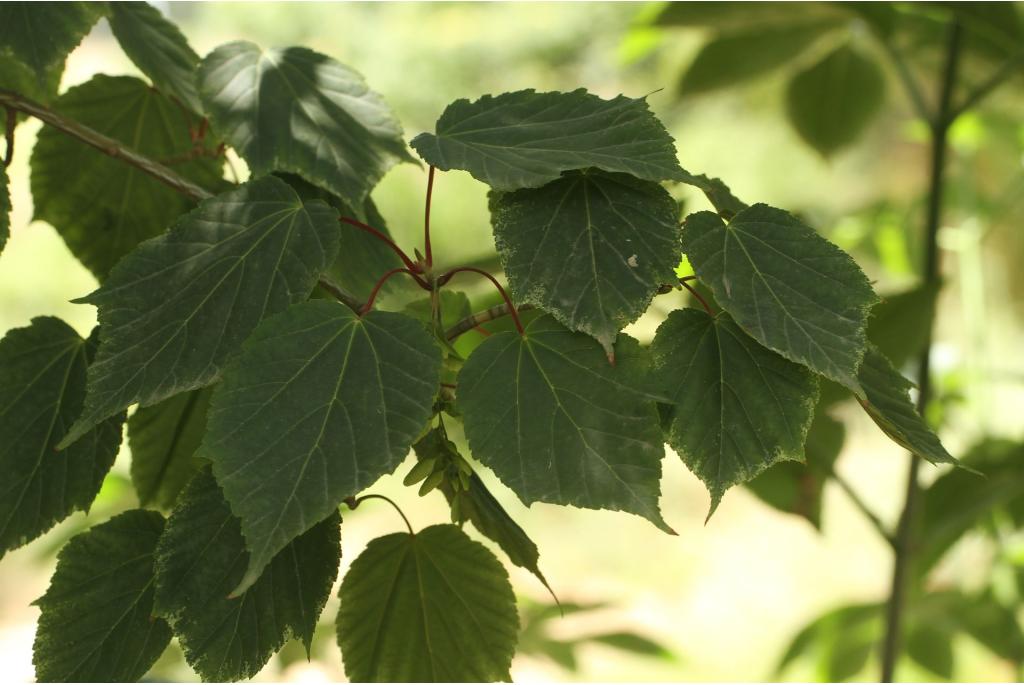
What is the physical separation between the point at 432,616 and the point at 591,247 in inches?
5.6

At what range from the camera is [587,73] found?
3.89 metres

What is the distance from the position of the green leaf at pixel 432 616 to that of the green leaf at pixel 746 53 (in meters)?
0.70

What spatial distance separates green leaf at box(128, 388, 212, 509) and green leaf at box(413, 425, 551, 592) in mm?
139

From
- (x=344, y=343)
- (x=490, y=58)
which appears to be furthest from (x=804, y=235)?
(x=490, y=58)

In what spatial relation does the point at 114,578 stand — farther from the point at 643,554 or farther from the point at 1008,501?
the point at 643,554

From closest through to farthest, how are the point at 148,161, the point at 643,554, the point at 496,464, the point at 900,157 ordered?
1. the point at 496,464
2. the point at 148,161
3. the point at 643,554
4. the point at 900,157

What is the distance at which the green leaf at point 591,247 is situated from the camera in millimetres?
305

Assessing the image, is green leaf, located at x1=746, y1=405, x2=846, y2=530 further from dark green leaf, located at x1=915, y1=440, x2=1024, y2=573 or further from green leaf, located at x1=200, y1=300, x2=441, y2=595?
green leaf, located at x1=200, y1=300, x2=441, y2=595

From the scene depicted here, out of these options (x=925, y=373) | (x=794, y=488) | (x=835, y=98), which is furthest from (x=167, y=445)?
(x=835, y=98)

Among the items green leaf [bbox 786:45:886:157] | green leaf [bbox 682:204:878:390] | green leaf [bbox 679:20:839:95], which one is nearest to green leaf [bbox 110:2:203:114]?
green leaf [bbox 682:204:878:390]

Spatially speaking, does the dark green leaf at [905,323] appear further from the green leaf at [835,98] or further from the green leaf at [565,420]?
the green leaf at [565,420]

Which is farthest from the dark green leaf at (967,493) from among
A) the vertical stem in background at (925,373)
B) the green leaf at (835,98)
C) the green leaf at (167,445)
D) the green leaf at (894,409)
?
the green leaf at (167,445)

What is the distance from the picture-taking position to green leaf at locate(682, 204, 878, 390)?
302 millimetres

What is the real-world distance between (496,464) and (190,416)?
194 millimetres
